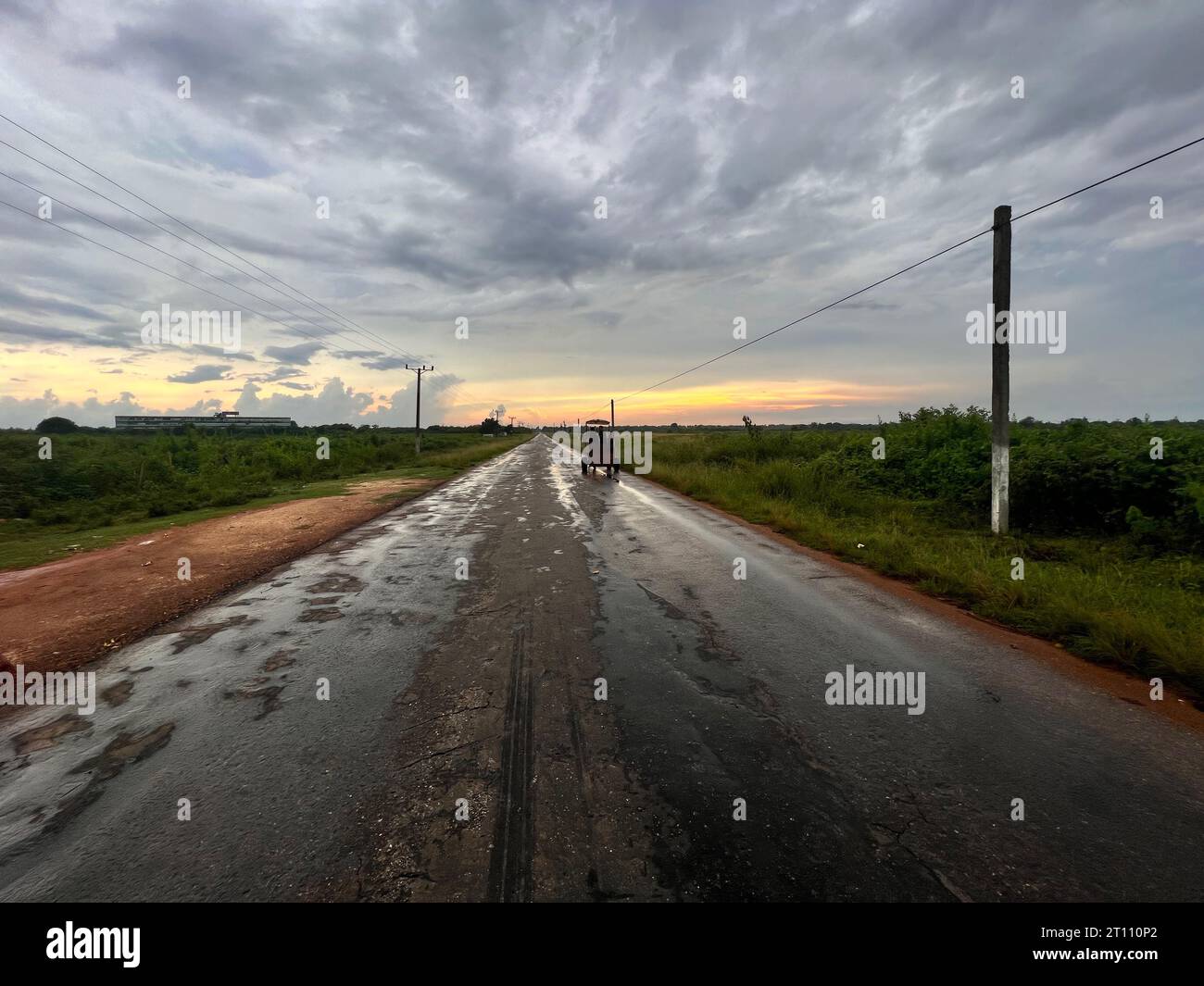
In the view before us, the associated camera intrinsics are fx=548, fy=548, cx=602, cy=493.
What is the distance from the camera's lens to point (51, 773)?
10.7ft

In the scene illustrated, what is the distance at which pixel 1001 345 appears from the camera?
32.4 ft

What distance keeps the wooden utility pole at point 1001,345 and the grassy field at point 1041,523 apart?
161cm

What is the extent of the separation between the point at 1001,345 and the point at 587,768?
35.3 feet

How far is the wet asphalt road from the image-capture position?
2.41m

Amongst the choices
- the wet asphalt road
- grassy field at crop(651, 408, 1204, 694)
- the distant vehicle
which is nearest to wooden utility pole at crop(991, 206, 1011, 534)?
grassy field at crop(651, 408, 1204, 694)

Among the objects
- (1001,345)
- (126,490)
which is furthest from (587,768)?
(126,490)

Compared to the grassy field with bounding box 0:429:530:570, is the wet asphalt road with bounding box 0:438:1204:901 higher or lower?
lower

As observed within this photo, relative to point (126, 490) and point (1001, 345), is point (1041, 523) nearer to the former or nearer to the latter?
point (1001, 345)

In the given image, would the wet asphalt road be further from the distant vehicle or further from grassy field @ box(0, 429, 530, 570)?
the distant vehicle

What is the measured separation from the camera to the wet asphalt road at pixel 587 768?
2.41 meters

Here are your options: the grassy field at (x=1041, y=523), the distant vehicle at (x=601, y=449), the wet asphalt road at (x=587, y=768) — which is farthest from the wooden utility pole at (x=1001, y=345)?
the distant vehicle at (x=601, y=449)

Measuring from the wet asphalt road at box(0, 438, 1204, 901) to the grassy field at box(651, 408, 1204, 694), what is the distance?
1047 mm

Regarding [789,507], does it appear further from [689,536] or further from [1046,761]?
[1046,761]
